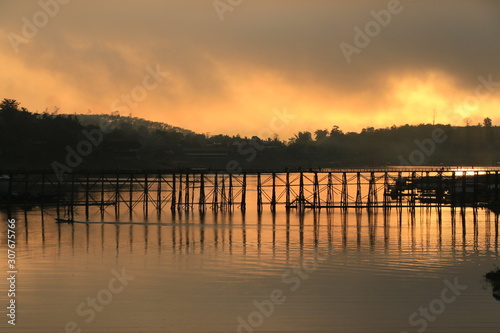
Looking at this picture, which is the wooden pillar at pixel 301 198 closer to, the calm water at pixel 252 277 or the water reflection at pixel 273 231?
the water reflection at pixel 273 231

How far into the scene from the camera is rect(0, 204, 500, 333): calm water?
84.4 feet

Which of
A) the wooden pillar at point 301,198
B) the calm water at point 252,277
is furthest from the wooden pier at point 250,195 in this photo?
the calm water at point 252,277

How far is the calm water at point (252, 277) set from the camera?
2572cm

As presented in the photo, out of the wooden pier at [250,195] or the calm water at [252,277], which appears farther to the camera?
the wooden pier at [250,195]

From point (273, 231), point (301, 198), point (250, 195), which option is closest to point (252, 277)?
point (273, 231)

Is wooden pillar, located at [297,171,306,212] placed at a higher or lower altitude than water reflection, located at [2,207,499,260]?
higher

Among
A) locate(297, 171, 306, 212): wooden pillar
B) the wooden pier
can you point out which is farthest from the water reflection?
the wooden pier

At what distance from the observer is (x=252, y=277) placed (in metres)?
33.3

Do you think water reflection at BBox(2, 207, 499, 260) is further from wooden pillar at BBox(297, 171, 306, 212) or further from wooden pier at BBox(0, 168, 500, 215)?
wooden pier at BBox(0, 168, 500, 215)

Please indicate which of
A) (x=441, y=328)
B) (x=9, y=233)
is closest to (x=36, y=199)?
(x=9, y=233)

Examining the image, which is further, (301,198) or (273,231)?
(301,198)

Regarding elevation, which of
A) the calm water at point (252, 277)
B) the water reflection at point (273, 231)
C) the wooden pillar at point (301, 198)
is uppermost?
the wooden pillar at point (301, 198)

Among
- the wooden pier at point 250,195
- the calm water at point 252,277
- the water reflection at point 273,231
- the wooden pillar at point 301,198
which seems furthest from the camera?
the wooden pillar at point 301,198

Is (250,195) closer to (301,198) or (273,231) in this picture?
(301,198)
